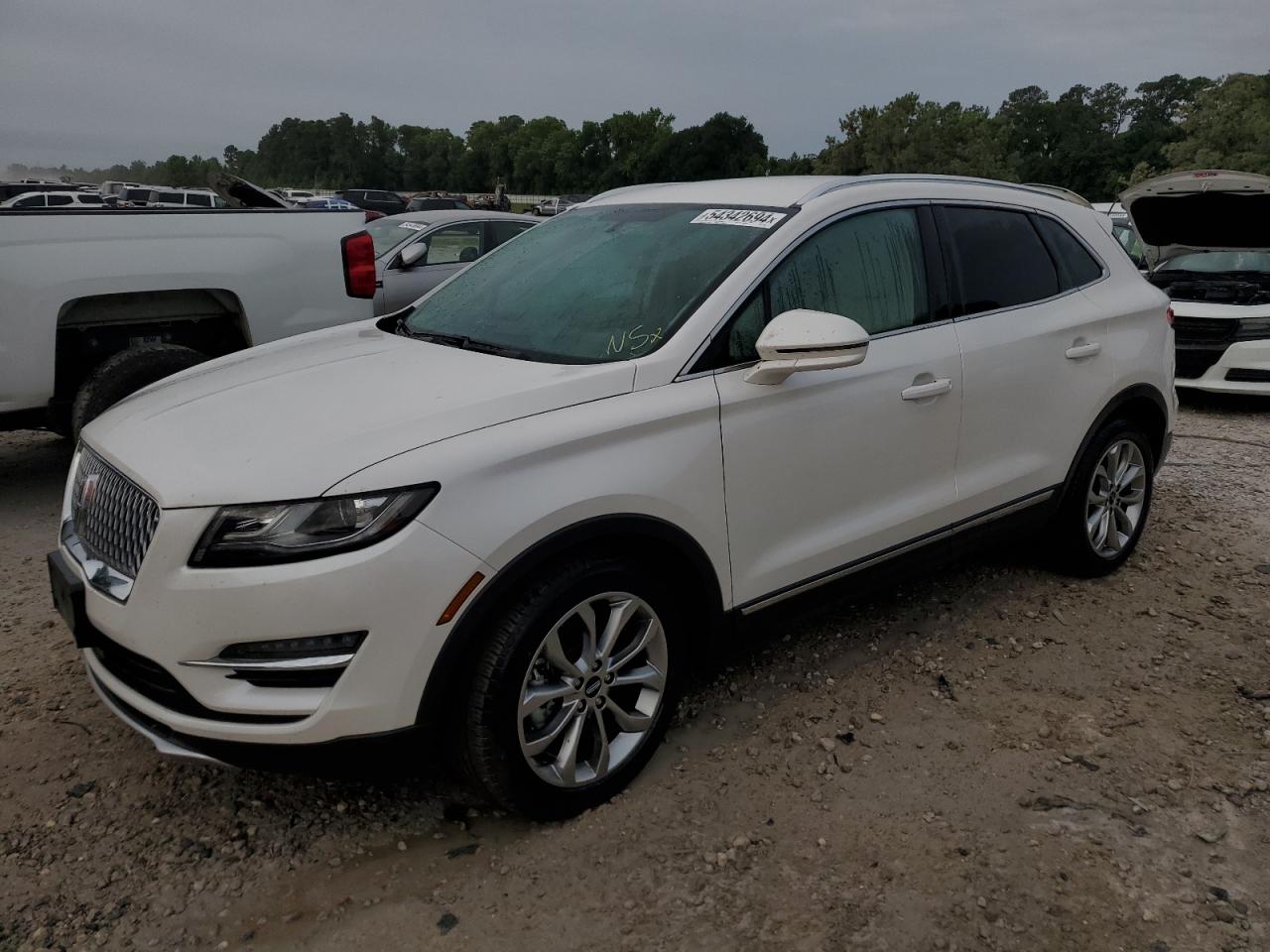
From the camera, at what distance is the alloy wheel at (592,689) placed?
8.27 ft

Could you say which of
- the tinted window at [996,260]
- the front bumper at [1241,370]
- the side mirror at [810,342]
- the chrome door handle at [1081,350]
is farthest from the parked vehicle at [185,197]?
the front bumper at [1241,370]

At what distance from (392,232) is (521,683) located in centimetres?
861

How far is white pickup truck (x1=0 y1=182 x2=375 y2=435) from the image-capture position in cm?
462

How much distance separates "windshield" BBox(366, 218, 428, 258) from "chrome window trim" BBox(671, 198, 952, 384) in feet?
22.1

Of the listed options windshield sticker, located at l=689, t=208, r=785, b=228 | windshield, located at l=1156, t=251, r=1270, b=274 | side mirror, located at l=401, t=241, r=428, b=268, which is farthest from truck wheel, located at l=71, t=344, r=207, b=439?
windshield, located at l=1156, t=251, r=1270, b=274

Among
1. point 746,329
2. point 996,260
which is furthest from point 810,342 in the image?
point 996,260

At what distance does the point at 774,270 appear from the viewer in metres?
2.98

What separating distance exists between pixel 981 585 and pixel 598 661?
2.39 m

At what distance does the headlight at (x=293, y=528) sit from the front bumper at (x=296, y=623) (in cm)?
3

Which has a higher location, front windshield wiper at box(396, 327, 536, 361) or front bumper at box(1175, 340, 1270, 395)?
front windshield wiper at box(396, 327, 536, 361)

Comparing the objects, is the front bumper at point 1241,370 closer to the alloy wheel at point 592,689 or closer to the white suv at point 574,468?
the white suv at point 574,468

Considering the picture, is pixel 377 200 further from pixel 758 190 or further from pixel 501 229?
pixel 758 190

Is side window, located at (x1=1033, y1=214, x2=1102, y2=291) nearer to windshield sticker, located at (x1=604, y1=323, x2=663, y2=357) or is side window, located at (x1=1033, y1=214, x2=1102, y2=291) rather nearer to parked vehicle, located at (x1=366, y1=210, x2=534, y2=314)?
windshield sticker, located at (x1=604, y1=323, x2=663, y2=357)

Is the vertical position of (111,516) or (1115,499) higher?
(111,516)
